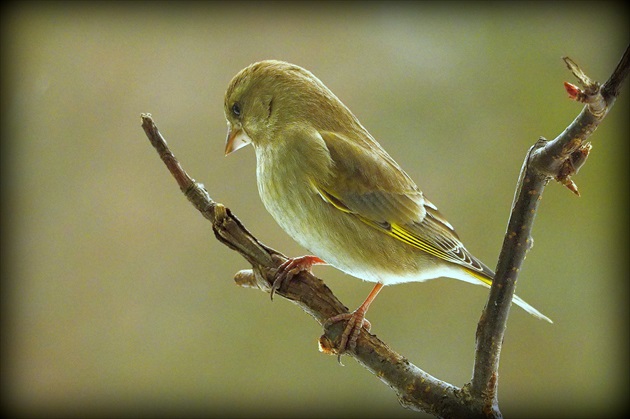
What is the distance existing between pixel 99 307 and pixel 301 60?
1.05 m

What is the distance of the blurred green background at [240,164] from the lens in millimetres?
2113

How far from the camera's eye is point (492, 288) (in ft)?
3.29

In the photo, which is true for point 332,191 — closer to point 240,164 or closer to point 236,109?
point 236,109

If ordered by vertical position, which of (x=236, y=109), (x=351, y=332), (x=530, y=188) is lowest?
(x=351, y=332)

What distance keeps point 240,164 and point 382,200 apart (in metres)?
0.78

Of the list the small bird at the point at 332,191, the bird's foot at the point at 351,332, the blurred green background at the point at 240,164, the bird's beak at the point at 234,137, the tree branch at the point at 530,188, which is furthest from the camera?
the blurred green background at the point at 240,164

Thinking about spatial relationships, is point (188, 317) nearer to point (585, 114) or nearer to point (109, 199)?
point (109, 199)

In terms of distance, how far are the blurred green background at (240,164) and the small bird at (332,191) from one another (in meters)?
0.67

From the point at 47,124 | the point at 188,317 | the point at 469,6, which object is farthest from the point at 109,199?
the point at 469,6

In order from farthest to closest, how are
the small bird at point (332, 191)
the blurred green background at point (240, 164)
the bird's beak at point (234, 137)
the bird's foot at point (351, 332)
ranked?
1. the blurred green background at point (240, 164)
2. the bird's beak at point (234, 137)
3. the small bird at point (332, 191)
4. the bird's foot at point (351, 332)

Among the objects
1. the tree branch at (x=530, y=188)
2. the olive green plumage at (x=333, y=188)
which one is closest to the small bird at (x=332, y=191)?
the olive green plumage at (x=333, y=188)

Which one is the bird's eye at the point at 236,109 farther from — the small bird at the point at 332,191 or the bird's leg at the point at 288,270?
the bird's leg at the point at 288,270

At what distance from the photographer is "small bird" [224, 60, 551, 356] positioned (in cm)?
131

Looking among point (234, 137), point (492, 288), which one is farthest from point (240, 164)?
point (492, 288)
